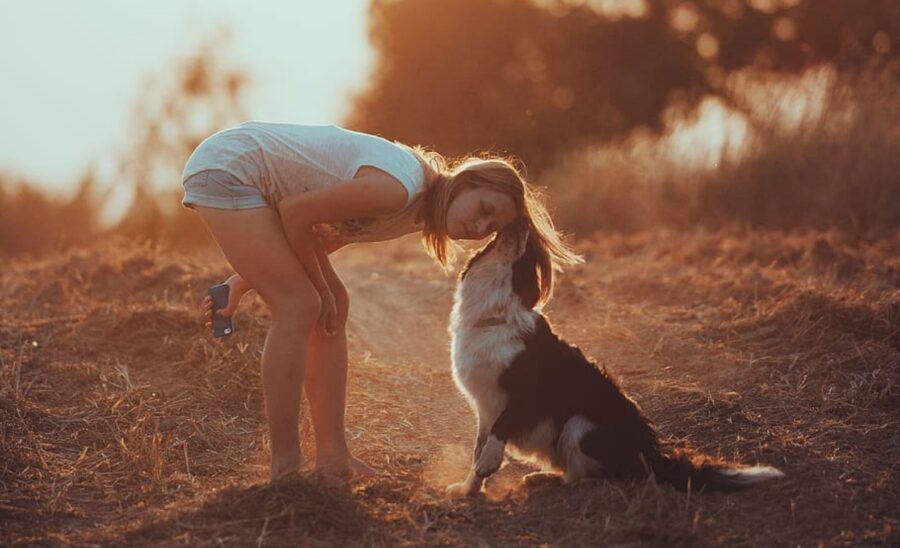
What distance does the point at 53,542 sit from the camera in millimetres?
3441

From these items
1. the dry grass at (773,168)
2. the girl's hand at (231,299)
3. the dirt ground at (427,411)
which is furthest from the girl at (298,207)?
the dry grass at (773,168)

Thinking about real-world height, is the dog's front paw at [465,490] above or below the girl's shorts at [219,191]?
below

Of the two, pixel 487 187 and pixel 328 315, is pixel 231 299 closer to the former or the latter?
pixel 328 315

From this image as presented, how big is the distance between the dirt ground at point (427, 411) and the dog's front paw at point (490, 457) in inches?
4.8

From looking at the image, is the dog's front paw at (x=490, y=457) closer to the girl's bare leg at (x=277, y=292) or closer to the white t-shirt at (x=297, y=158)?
the girl's bare leg at (x=277, y=292)

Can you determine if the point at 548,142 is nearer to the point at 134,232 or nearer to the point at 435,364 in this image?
the point at 134,232

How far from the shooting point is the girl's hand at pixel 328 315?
417 cm

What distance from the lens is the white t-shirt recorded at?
153 inches

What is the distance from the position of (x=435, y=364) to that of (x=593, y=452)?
9.61 feet

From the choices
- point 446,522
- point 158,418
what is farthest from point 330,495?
point 158,418

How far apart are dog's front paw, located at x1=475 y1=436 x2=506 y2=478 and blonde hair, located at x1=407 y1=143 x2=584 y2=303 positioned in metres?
0.63

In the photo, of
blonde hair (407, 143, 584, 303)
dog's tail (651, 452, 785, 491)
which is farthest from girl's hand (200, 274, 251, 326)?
dog's tail (651, 452, 785, 491)

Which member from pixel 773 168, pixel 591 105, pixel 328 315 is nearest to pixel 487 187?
pixel 328 315

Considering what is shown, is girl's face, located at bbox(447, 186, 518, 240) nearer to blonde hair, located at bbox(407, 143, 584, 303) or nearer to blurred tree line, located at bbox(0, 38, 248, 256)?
blonde hair, located at bbox(407, 143, 584, 303)
